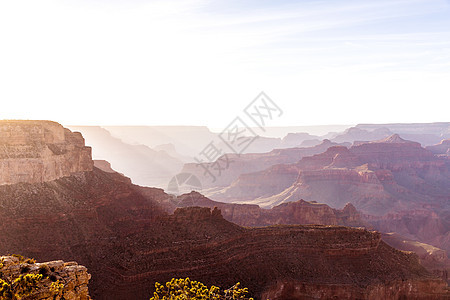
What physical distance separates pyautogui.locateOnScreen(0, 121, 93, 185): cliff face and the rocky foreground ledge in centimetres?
3643

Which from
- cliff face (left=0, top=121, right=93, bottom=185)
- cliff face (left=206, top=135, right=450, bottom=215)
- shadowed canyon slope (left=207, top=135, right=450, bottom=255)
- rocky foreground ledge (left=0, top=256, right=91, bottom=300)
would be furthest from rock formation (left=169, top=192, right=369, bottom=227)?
rocky foreground ledge (left=0, top=256, right=91, bottom=300)

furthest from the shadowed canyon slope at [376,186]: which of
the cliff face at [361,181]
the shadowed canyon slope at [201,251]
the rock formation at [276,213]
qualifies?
the shadowed canyon slope at [201,251]

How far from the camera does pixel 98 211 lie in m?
56.9

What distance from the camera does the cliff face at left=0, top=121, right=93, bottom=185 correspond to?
1922 inches

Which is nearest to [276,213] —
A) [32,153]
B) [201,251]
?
[201,251]

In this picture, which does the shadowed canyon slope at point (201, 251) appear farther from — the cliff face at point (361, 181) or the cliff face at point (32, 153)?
the cliff face at point (361, 181)

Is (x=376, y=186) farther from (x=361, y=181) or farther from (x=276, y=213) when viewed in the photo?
(x=276, y=213)

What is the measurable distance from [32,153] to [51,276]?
39.4 meters

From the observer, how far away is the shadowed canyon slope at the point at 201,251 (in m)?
39.8

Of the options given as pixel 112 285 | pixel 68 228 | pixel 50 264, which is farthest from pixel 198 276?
pixel 50 264

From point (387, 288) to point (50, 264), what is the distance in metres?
39.8

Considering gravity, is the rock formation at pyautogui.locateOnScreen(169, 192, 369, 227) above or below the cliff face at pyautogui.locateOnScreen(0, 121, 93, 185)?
below

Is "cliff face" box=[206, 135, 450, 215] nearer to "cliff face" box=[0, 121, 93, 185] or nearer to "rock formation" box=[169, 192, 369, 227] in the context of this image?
"rock formation" box=[169, 192, 369, 227]

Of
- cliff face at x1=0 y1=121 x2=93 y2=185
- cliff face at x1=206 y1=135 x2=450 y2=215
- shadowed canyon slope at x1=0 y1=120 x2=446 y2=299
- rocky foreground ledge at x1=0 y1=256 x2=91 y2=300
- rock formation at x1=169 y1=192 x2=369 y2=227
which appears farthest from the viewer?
cliff face at x1=206 y1=135 x2=450 y2=215
